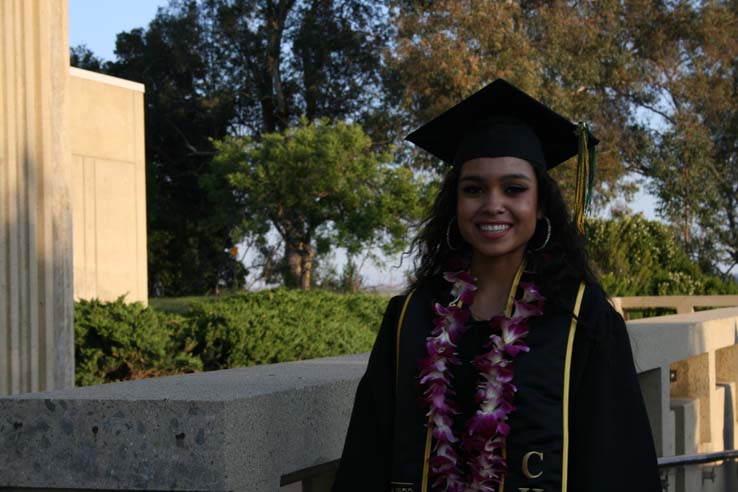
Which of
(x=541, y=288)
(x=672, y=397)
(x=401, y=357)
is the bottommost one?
(x=672, y=397)

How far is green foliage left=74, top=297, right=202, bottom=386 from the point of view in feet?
22.1

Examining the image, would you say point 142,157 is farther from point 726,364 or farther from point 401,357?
point 401,357

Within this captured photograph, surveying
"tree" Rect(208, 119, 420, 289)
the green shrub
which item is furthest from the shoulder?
"tree" Rect(208, 119, 420, 289)

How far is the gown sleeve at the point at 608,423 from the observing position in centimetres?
208

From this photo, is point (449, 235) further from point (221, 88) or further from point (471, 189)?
point (221, 88)

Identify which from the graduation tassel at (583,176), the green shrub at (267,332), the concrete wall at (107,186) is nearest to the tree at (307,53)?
the concrete wall at (107,186)

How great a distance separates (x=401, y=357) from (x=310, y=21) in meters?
27.2

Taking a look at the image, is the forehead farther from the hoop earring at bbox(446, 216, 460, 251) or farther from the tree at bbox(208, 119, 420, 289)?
the tree at bbox(208, 119, 420, 289)

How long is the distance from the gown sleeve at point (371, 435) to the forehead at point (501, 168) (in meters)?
0.47

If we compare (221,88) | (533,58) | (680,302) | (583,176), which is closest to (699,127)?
(533,58)

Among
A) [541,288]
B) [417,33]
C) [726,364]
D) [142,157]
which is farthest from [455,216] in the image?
[417,33]

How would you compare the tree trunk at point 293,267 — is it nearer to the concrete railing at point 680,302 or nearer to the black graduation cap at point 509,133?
the concrete railing at point 680,302

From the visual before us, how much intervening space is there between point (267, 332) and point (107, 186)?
4972 mm

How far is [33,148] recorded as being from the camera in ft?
17.8
